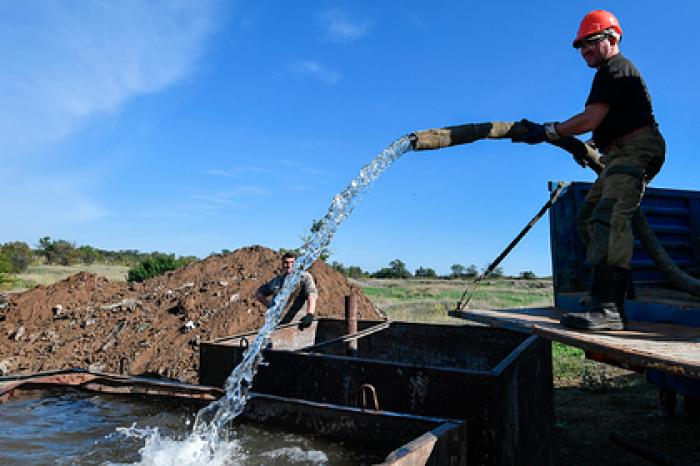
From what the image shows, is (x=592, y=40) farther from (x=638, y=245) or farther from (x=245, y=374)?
(x=245, y=374)

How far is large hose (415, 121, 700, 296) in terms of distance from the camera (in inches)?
141

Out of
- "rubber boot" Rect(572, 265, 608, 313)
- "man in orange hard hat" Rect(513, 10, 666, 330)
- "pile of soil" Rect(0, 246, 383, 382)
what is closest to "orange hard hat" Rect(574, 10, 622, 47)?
"man in orange hard hat" Rect(513, 10, 666, 330)

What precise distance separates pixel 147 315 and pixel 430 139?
912 cm

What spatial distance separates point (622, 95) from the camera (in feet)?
10.4

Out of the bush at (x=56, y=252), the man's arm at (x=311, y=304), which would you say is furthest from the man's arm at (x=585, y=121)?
the bush at (x=56, y=252)

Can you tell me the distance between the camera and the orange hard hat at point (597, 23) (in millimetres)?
3244

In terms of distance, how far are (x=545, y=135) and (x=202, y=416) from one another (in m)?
2.85

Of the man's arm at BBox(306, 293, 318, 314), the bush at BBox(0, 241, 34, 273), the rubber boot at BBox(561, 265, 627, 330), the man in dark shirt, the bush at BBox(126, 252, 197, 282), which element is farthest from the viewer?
the bush at BBox(0, 241, 34, 273)

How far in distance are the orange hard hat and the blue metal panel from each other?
1585mm

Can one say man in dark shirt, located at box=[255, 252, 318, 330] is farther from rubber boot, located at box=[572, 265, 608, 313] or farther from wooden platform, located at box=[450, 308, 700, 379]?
rubber boot, located at box=[572, 265, 608, 313]

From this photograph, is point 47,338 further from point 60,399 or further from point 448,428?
point 448,428

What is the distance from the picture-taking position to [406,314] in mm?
14359

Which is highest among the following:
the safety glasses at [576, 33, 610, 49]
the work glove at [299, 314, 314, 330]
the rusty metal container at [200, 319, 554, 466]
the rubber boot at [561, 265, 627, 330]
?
the safety glasses at [576, 33, 610, 49]

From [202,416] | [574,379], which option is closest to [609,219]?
[202,416]
